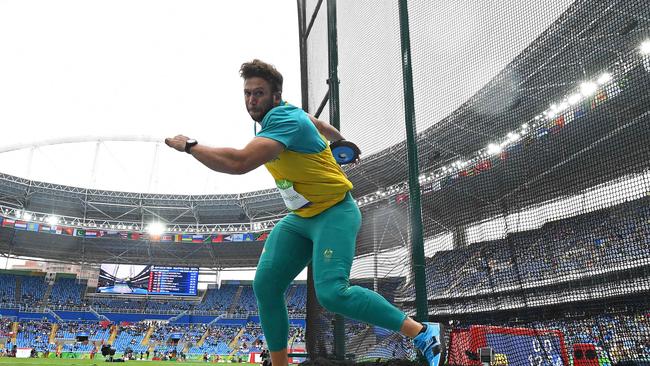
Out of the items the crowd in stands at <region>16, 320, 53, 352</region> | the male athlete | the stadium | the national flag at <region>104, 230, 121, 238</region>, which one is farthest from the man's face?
the national flag at <region>104, 230, 121, 238</region>

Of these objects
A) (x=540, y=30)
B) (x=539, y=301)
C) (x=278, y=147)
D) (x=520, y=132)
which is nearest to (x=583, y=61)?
(x=540, y=30)

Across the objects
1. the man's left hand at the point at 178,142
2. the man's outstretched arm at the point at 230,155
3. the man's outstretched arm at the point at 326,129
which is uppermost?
the man's outstretched arm at the point at 326,129

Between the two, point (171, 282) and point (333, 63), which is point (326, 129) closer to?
point (333, 63)

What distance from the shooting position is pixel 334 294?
1.93m

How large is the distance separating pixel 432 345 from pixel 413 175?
1211mm

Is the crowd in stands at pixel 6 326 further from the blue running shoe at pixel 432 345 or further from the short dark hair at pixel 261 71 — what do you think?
the blue running shoe at pixel 432 345

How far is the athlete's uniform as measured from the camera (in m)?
1.92

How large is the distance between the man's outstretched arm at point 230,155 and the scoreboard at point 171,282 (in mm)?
33361

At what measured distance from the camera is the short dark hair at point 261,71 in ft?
6.86

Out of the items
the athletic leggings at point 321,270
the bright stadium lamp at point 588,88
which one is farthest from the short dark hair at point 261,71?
the bright stadium lamp at point 588,88

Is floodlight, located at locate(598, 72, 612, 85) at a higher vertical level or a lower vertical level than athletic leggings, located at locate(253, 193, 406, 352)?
higher

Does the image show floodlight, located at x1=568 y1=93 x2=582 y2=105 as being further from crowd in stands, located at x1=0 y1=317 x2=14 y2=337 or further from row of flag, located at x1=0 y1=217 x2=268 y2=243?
crowd in stands, located at x1=0 y1=317 x2=14 y2=337

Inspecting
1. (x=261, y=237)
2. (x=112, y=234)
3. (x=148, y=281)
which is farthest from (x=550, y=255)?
(x=148, y=281)

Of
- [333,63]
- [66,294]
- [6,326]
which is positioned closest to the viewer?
[333,63]
